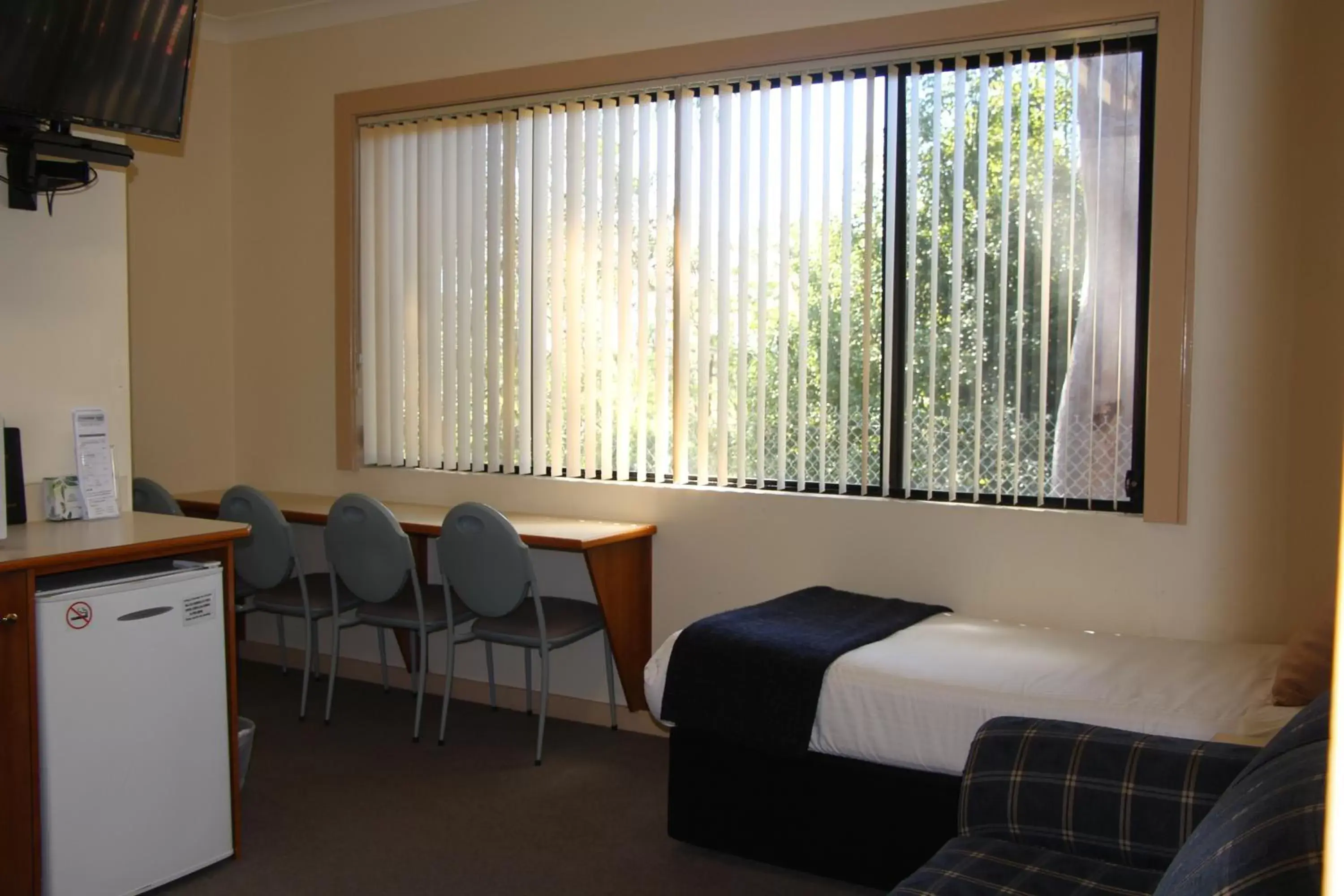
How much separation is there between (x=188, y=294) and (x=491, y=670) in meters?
2.38

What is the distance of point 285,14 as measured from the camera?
17.3ft

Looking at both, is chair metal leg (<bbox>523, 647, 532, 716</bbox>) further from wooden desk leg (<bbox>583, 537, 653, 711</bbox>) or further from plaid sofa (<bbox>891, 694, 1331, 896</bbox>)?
plaid sofa (<bbox>891, 694, 1331, 896</bbox>)

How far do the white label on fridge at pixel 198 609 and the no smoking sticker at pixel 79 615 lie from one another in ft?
0.85

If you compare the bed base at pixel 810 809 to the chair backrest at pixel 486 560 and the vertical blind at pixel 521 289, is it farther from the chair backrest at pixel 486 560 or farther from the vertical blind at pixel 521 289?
the vertical blind at pixel 521 289

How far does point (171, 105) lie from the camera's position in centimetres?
343

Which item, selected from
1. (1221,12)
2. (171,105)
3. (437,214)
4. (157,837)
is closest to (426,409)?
(437,214)

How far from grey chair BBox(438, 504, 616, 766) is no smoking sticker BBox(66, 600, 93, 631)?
1.39m

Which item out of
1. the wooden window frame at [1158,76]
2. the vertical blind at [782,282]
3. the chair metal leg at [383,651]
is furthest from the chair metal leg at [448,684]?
the wooden window frame at [1158,76]

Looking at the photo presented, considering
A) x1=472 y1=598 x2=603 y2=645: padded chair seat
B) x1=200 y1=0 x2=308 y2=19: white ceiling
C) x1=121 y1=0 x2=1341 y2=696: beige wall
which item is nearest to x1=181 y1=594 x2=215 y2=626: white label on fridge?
x1=472 y1=598 x2=603 y2=645: padded chair seat

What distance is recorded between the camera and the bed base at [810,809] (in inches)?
113

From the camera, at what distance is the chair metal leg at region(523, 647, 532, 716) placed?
14.6 ft

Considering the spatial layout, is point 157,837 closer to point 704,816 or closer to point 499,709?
point 704,816

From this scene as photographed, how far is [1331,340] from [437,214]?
3442 millimetres

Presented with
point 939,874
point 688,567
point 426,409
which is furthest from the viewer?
point 426,409
